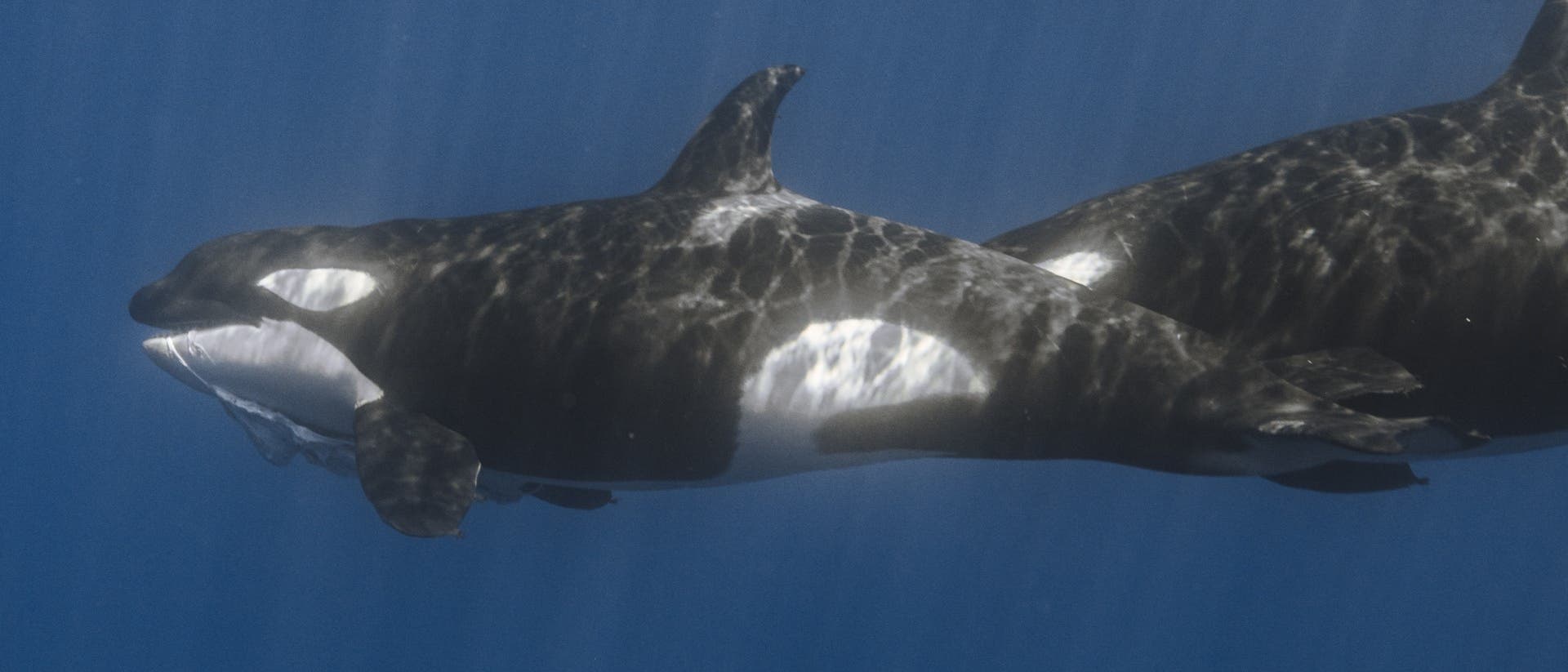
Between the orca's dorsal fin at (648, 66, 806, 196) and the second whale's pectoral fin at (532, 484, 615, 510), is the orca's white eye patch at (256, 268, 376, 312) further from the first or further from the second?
the orca's dorsal fin at (648, 66, 806, 196)

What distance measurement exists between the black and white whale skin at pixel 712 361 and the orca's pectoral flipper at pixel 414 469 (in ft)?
0.06

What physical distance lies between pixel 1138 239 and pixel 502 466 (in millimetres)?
4852

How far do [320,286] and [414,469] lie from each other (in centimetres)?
227

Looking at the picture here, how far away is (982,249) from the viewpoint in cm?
732

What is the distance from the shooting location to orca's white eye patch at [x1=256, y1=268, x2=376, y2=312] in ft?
27.2

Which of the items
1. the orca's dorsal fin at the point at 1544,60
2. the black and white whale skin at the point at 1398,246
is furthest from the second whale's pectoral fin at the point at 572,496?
the orca's dorsal fin at the point at 1544,60

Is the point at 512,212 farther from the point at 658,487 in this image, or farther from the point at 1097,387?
the point at 1097,387

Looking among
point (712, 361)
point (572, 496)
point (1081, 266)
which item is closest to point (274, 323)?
point (572, 496)

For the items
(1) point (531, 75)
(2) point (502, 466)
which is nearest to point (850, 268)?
(2) point (502, 466)

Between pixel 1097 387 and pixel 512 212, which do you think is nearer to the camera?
pixel 1097 387

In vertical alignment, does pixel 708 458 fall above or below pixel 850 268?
below

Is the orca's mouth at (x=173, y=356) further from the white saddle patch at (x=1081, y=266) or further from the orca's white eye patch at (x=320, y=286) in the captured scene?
the white saddle patch at (x=1081, y=266)

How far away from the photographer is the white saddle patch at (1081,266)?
7.07 metres

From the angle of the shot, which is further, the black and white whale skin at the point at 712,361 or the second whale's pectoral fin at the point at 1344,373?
the black and white whale skin at the point at 712,361
